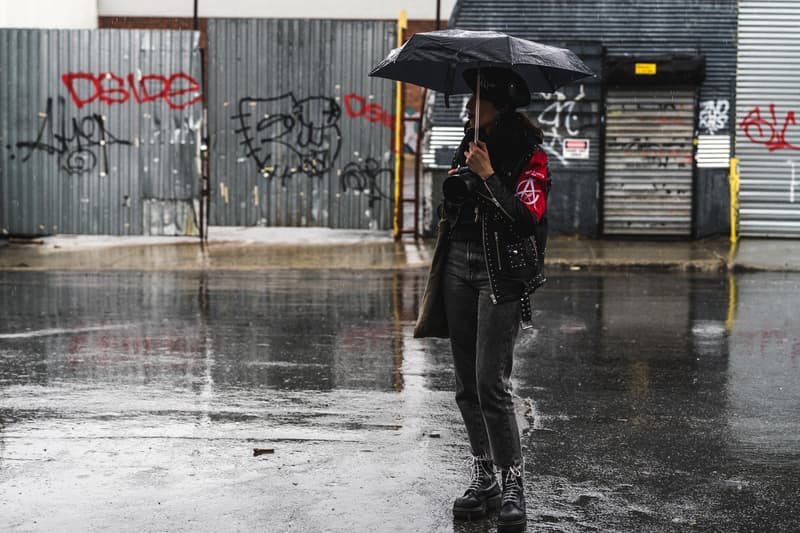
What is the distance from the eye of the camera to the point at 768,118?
58.3ft

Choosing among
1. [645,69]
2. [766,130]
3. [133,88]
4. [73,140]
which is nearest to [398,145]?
[645,69]

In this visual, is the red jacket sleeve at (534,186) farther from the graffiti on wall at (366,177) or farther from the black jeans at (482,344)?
the graffiti on wall at (366,177)

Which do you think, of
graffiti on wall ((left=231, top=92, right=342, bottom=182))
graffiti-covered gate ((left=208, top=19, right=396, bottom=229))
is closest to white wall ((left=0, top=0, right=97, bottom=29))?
graffiti-covered gate ((left=208, top=19, right=396, bottom=229))

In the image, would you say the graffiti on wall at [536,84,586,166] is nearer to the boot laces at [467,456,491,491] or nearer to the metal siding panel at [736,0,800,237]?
the metal siding panel at [736,0,800,237]

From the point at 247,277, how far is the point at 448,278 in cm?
893

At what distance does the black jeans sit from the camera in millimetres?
5070

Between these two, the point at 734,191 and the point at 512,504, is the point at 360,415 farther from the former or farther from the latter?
the point at 734,191

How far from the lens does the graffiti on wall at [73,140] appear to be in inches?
671

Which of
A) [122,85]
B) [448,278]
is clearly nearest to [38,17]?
[122,85]

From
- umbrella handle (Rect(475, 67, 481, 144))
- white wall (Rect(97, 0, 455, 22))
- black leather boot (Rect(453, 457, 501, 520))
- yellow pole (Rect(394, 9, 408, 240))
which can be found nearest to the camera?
umbrella handle (Rect(475, 67, 481, 144))

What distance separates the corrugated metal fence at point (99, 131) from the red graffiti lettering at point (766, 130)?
8011mm

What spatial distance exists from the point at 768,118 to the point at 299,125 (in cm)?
690

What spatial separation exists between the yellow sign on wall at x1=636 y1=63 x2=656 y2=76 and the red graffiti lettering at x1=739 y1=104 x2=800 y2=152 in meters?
1.76

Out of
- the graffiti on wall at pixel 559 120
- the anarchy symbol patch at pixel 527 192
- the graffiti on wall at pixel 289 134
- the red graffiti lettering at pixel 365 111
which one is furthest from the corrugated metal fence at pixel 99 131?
the anarchy symbol patch at pixel 527 192
